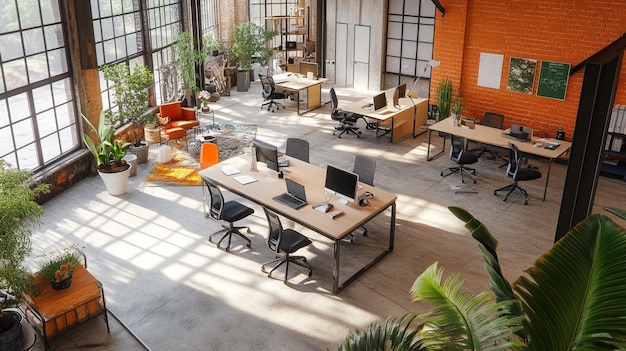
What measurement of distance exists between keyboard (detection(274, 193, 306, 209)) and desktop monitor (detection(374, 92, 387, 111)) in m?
5.35

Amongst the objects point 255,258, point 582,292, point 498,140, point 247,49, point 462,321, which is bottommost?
point 255,258

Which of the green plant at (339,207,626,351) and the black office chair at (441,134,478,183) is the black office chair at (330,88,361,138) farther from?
the green plant at (339,207,626,351)

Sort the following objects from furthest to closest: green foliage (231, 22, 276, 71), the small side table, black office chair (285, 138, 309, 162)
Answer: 1. green foliage (231, 22, 276, 71)
2. black office chair (285, 138, 309, 162)
3. the small side table

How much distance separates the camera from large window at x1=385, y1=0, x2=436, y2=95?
1515 cm

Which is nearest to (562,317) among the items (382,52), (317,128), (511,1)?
(511,1)

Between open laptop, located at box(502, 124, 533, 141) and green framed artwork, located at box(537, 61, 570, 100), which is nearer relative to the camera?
open laptop, located at box(502, 124, 533, 141)

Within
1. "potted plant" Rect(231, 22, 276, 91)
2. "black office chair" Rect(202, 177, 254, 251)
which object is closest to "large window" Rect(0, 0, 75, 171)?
"black office chair" Rect(202, 177, 254, 251)

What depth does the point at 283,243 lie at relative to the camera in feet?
25.4

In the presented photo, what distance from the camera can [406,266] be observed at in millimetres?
8078

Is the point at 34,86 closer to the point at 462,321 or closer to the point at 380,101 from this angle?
the point at 380,101

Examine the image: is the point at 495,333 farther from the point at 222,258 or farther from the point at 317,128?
the point at 317,128

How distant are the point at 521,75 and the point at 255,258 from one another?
7.59 m

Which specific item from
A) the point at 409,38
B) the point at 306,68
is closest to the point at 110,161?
the point at 306,68

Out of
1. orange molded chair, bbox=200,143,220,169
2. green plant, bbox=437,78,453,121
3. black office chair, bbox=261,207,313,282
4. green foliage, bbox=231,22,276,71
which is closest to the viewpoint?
black office chair, bbox=261,207,313,282
